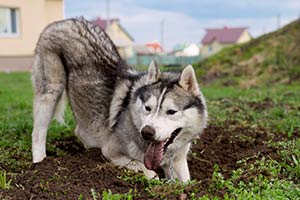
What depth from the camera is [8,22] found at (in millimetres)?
24734

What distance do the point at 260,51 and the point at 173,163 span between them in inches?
427

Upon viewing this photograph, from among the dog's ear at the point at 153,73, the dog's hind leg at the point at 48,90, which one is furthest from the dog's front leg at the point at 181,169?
the dog's hind leg at the point at 48,90

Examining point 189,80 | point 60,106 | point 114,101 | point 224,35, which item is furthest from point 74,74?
point 224,35

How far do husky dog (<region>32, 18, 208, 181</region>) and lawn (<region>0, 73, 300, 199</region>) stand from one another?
0.91ft

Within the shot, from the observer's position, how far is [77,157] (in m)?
4.77

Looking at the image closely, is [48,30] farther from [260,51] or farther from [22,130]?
[260,51]

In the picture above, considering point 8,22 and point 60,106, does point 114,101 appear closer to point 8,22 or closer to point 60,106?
point 60,106

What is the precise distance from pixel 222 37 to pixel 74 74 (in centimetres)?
6757

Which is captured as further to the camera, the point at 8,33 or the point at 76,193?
the point at 8,33

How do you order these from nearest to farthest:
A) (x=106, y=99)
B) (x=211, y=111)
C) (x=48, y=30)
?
(x=106, y=99) → (x=48, y=30) → (x=211, y=111)

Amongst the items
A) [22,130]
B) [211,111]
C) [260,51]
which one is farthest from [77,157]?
[260,51]

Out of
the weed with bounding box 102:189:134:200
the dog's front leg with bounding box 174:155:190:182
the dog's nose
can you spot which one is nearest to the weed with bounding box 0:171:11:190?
the weed with bounding box 102:189:134:200

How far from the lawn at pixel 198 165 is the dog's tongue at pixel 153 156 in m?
0.35

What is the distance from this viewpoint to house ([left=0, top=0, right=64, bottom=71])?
24306 millimetres
